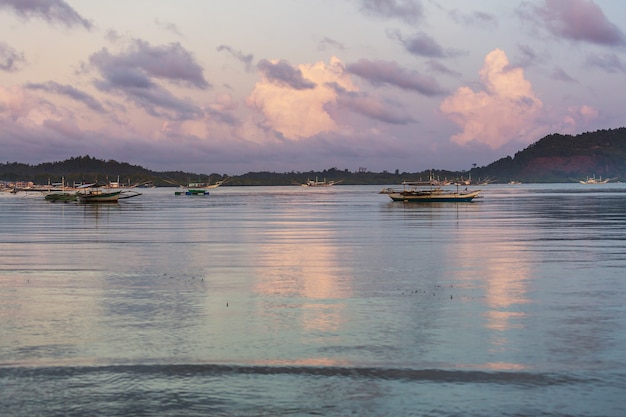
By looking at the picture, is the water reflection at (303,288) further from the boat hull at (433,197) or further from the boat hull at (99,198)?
the boat hull at (99,198)

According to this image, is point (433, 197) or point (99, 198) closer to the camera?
point (433, 197)

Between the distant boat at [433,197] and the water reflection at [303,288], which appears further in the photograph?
the distant boat at [433,197]

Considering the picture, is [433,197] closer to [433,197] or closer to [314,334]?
[433,197]

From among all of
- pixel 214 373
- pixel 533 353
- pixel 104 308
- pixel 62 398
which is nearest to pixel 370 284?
pixel 104 308

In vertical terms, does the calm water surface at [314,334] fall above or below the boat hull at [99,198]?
above

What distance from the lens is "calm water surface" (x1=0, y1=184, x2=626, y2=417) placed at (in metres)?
13.9

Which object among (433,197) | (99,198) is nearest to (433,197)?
(433,197)

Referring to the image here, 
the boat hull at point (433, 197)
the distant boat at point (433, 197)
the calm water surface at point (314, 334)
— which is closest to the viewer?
the calm water surface at point (314, 334)

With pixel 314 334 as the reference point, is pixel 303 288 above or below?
below

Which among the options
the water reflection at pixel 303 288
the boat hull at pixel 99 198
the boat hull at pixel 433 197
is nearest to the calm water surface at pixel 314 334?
the water reflection at pixel 303 288

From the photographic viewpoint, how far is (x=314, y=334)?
19.7m

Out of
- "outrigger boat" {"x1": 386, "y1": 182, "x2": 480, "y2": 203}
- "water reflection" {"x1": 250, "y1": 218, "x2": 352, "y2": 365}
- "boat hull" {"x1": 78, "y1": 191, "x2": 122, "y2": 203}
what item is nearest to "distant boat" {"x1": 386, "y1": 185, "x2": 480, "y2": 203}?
"outrigger boat" {"x1": 386, "y1": 182, "x2": 480, "y2": 203}

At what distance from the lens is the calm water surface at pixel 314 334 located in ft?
45.7

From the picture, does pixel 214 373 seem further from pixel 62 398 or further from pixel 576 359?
pixel 576 359
